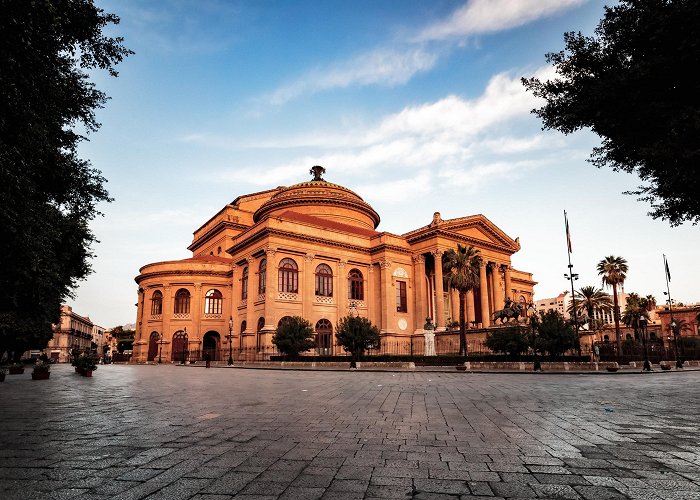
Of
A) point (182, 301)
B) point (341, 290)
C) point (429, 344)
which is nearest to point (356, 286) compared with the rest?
point (341, 290)

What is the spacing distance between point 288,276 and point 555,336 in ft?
72.3

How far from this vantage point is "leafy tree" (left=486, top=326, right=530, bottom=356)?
2984cm

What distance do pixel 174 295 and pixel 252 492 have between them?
148 ft

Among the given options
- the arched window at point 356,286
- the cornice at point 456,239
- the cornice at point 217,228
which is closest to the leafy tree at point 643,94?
the cornice at point 456,239

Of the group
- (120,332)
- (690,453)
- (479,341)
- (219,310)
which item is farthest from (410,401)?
(120,332)

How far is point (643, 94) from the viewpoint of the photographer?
7211 mm

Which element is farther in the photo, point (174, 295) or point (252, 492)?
point (174, 295)

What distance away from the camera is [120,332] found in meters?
92.5

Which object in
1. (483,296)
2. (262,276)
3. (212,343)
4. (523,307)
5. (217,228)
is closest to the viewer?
(262,276)

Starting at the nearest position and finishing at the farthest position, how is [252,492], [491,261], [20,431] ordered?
1. [252,492]
2. [20,431]
3. [491,261]

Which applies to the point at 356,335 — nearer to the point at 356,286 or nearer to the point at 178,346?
the point at 356,286

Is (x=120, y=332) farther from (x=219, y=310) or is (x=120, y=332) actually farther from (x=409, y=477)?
(x=409, y=477)

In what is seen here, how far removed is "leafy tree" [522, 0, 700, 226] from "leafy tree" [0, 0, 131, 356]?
863cm

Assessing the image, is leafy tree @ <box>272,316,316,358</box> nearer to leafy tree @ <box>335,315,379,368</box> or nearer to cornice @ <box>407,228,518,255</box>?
leafy tree @ <box>335,315,379,368</box>
